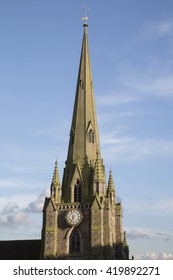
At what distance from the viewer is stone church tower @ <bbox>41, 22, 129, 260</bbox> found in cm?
4384

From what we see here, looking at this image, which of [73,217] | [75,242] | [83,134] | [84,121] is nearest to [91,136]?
[83,134]

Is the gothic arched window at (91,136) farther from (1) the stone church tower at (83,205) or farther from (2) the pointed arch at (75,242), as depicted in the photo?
(2) the pointed arch at (75,242)

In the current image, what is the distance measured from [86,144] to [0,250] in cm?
1555

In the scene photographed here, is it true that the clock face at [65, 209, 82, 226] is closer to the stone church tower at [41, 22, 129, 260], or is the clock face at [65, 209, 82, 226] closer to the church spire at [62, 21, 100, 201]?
the stone church tower at [41, 22, 129, 260]

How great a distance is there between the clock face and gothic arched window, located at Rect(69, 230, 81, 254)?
0.95m

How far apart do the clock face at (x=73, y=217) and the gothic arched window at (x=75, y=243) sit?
948 millimetres

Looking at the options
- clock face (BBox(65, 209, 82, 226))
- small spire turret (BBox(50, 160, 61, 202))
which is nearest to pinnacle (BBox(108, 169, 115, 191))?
small spire turret (BBox(50, 160, 61, 202))

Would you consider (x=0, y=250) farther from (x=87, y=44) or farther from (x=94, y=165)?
(x=87, y=44)

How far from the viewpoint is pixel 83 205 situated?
45625 millimetres

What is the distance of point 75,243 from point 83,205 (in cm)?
395

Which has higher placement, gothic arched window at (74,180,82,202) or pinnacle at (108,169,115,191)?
pinnacle at (108,169,115,191)

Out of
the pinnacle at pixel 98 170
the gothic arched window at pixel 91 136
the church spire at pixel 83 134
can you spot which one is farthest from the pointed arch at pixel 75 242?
the gothic arched window at pixel 91 136

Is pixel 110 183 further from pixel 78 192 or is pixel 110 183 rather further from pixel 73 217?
pixel 73 217
